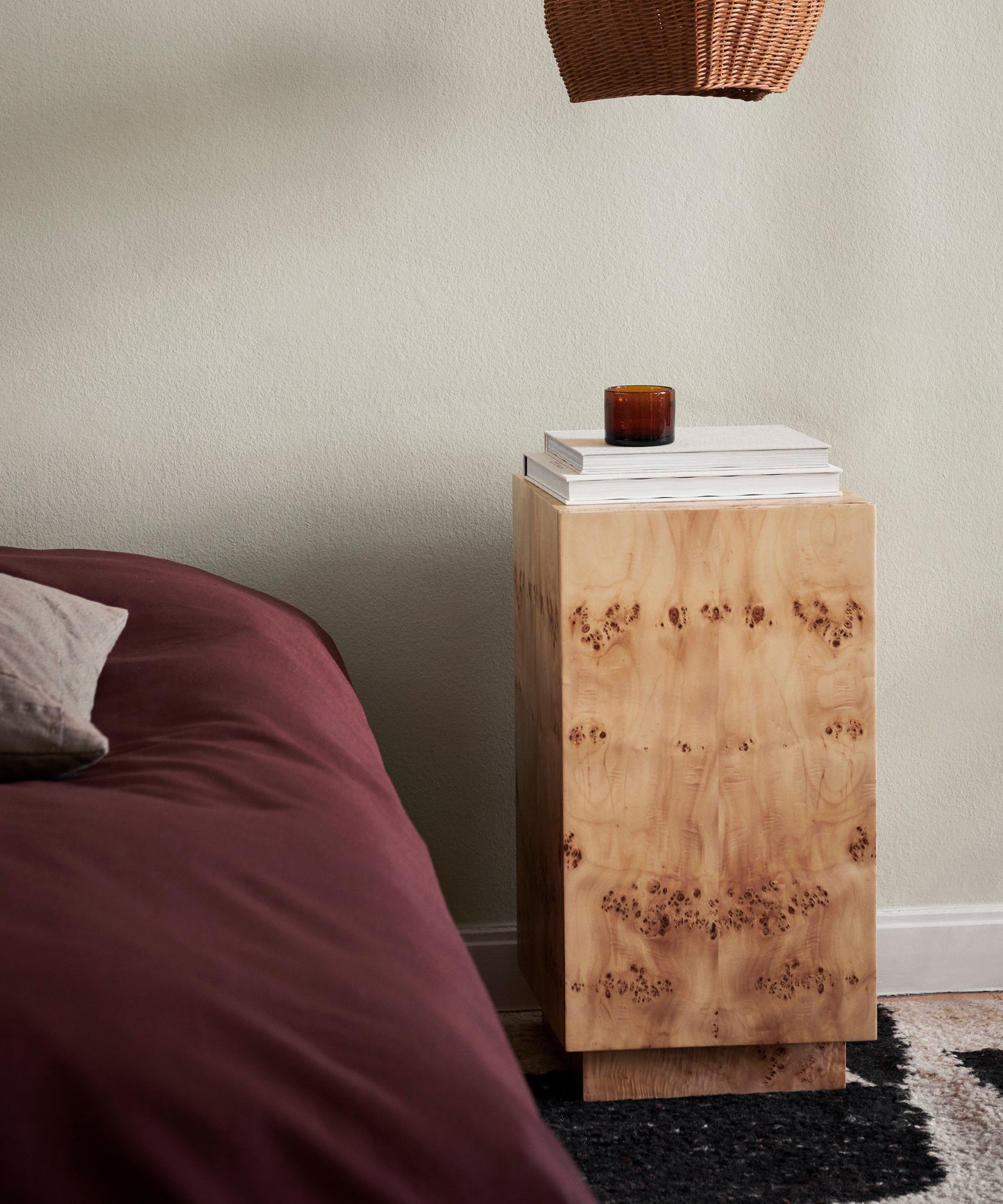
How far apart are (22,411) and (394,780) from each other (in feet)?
2.49

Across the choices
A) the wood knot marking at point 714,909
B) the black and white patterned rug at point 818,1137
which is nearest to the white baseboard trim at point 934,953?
the black and white patterned rug at point 818,1137

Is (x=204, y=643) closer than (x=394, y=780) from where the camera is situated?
Yes

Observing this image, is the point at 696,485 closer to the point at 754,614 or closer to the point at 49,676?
the point at 754,614

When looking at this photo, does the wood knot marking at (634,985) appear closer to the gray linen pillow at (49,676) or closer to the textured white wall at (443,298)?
the textured white wall at (443,298)

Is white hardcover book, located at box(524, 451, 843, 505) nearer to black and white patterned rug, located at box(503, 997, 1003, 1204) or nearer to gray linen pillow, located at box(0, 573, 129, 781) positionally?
gray linen pillow, located at box(0, 573, 129, 781)

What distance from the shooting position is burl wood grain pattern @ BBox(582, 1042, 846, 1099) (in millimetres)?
1575

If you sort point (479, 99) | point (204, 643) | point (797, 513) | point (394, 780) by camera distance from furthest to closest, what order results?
1. point (394, 780)
2. point (479, 99)
3. point (797, 513)
4. point (204, 643)

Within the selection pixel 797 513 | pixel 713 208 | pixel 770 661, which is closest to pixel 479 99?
pixel 713 208

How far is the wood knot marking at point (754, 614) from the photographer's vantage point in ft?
4.82

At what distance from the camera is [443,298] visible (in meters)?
1.80

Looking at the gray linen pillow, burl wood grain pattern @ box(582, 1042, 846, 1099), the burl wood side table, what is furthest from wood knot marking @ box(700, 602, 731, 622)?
the gray linen pillow

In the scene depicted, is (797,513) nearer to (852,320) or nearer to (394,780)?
(852,320)

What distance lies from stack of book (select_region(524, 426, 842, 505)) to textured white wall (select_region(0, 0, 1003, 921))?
15.0 inches

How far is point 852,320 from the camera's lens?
186cm
